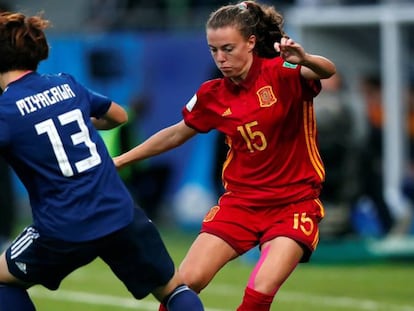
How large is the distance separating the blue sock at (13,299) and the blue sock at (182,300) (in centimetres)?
72

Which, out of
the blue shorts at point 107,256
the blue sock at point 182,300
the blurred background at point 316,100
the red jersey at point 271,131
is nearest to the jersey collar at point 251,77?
the red jersey at point 271,131

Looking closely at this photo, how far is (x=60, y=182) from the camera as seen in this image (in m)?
6.34

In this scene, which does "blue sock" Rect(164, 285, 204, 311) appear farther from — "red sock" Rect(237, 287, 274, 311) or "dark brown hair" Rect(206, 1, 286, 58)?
"dark brown hair" Rect(206, 1, 286, 58)

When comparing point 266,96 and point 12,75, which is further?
point 266,96

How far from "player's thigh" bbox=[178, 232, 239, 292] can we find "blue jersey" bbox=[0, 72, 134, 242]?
3.00 ft

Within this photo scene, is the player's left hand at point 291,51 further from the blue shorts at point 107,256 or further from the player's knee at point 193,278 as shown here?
the player's knee at point 193,278

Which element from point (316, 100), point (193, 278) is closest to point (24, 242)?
point (193, 278)

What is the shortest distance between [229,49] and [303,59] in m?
0.58

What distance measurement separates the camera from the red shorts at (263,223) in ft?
23.6

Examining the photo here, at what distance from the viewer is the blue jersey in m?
6.29

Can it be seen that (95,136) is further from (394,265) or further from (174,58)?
(174,58)

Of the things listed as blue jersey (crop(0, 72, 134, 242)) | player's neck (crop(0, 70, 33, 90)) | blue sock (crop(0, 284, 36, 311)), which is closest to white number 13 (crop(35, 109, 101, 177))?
blue jersey (crop(0, 72, 134, 242))

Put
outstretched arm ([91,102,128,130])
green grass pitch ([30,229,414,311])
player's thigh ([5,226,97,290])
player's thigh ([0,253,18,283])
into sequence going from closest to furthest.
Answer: player's thigh ([5,226,97,290]) < player's thigh ([0,253,18,283]) < outstretched arm ([91,102,128,130]) < green grass pitch ([30,229,414,311])

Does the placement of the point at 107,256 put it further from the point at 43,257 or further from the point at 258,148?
the point at 258,148
